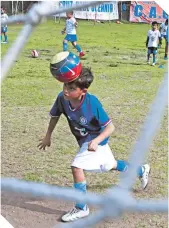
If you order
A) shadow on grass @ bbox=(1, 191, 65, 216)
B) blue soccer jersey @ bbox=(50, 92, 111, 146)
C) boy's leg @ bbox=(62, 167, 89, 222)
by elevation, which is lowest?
shadow on grass @ bbox=(1, 191, 65, 216)

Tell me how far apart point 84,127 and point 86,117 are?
65 mm

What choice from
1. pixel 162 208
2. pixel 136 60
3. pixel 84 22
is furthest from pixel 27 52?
pixel 84 22

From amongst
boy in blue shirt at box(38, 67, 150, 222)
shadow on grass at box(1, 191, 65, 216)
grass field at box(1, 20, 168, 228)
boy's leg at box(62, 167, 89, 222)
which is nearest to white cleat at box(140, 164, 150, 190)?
grass field at box(1, 20, 168, 228)

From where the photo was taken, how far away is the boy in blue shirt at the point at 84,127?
245 cm

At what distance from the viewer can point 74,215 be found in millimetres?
2594

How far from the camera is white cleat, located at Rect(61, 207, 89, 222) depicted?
2588 millimetres

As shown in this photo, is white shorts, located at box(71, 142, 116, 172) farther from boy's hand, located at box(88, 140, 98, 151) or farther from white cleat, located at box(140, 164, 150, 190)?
white cleat, located at box(140, 164, 150, 190)

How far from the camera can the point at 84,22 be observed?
78.5 feet

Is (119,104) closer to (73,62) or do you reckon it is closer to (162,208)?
(73,62)

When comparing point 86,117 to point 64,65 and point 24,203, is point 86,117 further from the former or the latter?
point 24,203

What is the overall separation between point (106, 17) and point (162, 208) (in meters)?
23.8

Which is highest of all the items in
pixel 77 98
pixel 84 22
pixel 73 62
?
pixel 73 62

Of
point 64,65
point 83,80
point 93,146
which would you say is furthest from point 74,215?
point 64,65

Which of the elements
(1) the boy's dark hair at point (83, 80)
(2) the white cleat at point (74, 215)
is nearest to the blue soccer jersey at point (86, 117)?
(1) the boy's dark hair at point (83, 80)
